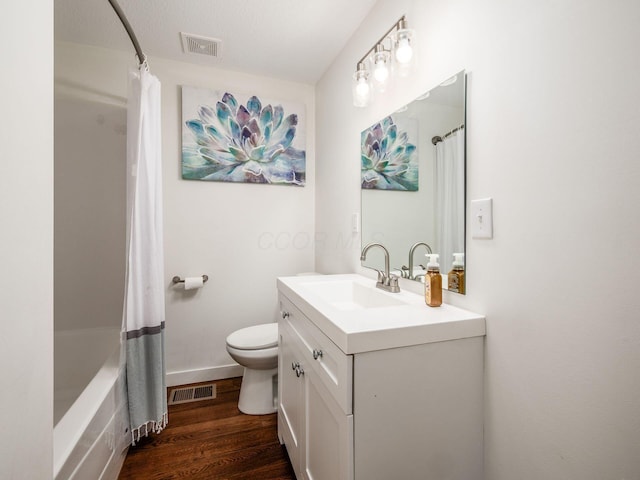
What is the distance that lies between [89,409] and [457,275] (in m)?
1.49

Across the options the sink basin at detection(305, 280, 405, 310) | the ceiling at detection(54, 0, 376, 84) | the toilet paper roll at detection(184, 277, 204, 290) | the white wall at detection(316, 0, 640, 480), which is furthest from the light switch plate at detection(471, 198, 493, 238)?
the toilet paper roll at detection(184, 277, 204, 290)

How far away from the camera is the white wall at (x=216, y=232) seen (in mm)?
2164

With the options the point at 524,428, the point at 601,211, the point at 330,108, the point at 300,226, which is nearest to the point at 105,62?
the point at 330,108

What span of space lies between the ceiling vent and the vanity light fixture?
0.98 metres

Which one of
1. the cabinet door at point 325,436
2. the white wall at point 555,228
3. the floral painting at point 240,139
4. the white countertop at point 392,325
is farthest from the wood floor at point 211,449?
the floral painting at point 240,139

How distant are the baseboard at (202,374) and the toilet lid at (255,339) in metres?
0.56

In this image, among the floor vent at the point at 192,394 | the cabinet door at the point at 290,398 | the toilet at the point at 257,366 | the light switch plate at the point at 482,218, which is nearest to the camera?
the light switch plate at the point at 482,218

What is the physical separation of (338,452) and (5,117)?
1.08 metres

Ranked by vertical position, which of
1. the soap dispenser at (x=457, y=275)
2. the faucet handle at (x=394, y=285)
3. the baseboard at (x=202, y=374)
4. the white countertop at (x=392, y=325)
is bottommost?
the baseboard at (x=202, y=374)

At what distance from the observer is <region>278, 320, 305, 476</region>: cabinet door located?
4.01ft

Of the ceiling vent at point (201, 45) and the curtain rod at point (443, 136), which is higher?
the ceiling vent at point (201, 45)

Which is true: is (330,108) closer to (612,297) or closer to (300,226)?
(300,226)

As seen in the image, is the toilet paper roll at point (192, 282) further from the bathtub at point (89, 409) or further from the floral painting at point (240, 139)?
the floral painting at point (240, 139)

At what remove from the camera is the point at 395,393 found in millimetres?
826
